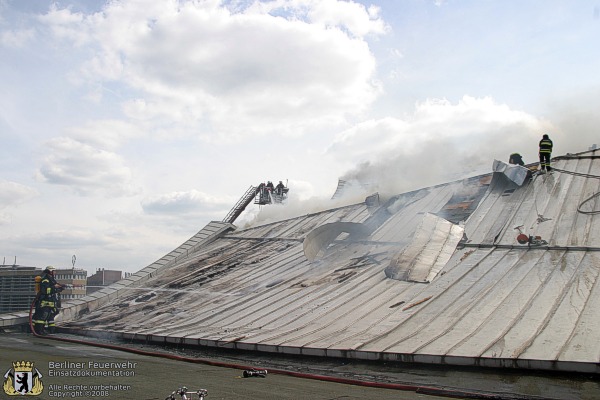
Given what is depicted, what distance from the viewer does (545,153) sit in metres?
18.8

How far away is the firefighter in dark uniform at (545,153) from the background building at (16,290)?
885 inches

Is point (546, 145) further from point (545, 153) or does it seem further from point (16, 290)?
point (16, 290)

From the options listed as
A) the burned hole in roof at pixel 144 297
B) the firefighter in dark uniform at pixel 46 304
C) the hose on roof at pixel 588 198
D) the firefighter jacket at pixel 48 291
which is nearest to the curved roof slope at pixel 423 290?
the burned hole in roof at pixel 144 297

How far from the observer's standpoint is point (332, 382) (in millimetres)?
9266

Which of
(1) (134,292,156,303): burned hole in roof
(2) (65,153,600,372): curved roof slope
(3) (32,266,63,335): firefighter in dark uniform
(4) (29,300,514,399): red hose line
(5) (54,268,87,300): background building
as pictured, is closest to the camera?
(4) (29,300,514,399): red hose line

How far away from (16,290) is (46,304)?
20.6ft

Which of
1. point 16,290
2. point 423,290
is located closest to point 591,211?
point 423,290

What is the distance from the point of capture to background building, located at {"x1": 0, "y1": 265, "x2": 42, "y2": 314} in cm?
2430

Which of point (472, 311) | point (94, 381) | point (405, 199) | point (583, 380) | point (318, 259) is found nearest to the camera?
point (583, 380)

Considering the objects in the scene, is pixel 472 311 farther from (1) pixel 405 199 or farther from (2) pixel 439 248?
(1) pixel 405 199

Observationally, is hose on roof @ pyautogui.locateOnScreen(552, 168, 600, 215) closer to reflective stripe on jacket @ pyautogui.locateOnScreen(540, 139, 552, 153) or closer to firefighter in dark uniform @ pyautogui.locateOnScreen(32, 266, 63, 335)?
reflective stripe on jacket @ pyautogui.locateOnScreen(540, 139, 552, 153)

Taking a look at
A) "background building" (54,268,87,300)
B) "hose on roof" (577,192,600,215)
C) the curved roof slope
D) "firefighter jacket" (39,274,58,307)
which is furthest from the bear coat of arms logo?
"background building" (54,268,87,300)

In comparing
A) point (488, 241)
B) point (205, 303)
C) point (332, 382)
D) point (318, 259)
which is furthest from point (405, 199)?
point (332, 382)

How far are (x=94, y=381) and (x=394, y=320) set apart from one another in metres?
6.12
